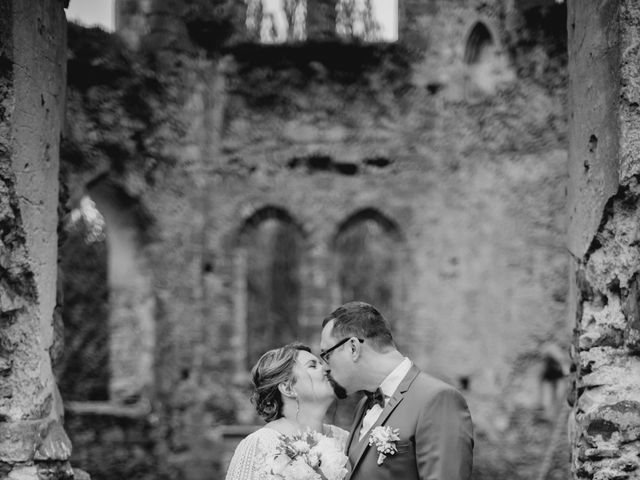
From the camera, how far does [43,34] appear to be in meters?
4.95

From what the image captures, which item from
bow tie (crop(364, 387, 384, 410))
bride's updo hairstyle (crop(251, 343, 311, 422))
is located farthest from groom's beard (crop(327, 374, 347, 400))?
bride's updo hairstyle (crop(251, 343, 311, 422))

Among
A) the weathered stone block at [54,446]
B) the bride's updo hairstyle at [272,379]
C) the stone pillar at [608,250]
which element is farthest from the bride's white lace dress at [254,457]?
the stone pillar at [608,250]

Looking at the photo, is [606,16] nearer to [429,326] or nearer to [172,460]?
[429,326]

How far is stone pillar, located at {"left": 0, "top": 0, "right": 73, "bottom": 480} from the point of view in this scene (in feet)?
15.1

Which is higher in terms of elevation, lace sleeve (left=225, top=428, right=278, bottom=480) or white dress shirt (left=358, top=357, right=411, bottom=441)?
white dress shirt (left=358, top=357, right=411, bottom=441)

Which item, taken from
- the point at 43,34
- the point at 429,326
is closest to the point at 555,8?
the point at 429,326

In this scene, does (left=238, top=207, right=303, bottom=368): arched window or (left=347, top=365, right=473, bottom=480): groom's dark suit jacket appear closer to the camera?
(left=347, top=365, right=473, bottom=480): groom's dark suit jacket

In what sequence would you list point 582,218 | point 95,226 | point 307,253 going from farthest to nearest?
point 95,226
point 307,253
point 582,218

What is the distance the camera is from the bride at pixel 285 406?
4641mm

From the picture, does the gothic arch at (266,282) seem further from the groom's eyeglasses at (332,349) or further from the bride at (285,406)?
the groom's eyeglasses at (332,349)

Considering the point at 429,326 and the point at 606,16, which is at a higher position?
the point at 606,16

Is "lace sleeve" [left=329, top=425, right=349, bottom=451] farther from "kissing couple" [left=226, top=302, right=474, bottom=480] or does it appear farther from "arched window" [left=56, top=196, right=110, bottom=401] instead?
"arched window" [left=56, top=196, right=110, bottom=401]

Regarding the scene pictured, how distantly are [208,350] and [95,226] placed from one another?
5422 mm

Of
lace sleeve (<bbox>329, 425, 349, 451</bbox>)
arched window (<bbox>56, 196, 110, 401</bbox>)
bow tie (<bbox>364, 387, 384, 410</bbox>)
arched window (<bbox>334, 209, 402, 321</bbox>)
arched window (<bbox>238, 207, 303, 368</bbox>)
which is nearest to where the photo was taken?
bow tie (<bbox>364, 387, 384, 410</bbox>)
